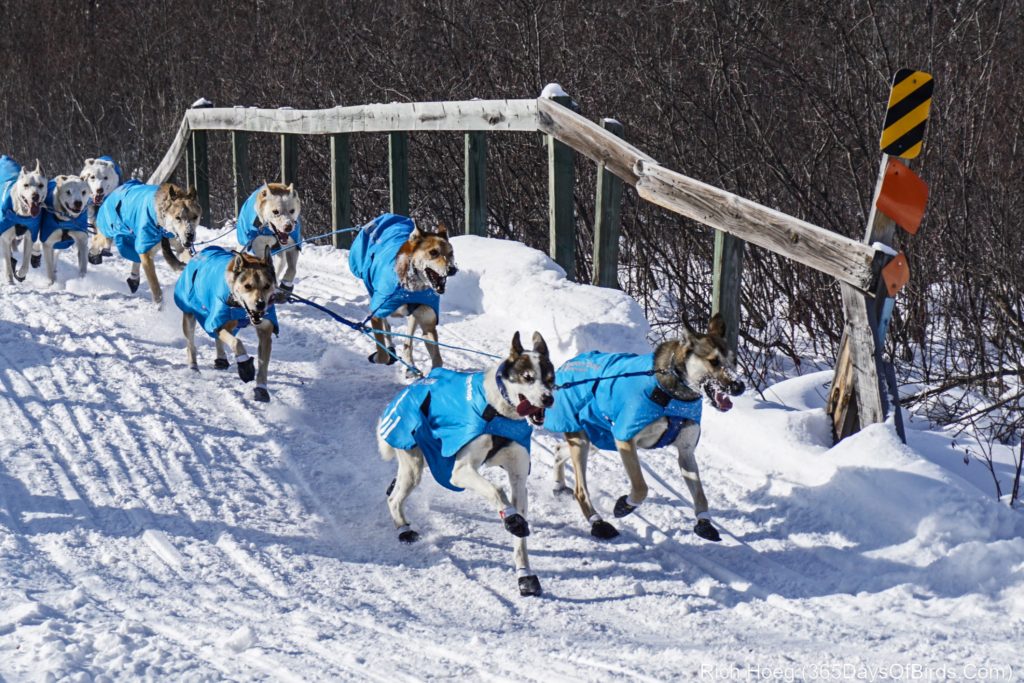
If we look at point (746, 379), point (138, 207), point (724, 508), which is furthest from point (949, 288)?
point (138, 207)

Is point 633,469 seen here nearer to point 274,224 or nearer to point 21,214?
point 274,224

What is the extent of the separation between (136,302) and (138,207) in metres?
0.86

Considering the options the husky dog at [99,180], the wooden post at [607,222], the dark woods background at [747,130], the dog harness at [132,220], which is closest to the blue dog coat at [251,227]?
the dog harness at [132,220]

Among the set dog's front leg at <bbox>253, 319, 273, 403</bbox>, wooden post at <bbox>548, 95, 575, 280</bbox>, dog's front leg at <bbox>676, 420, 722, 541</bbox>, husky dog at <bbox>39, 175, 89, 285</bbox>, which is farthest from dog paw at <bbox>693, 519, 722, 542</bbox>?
husky dog at <bbox>39, 175, 89, 285</bbox>

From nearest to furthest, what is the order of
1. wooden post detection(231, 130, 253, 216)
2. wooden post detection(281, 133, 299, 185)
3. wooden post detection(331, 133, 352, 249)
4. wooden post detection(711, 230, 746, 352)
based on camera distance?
wooden post detection(711, 230, 746, 352), wooden post detection(331, 133, 352, 249), wooden post detection(281, 133, 299, 185), wooden post detection(231, 130, 253, 216)

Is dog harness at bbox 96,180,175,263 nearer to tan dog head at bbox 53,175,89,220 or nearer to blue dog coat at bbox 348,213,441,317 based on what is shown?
tan dog head at bbox 53,175,89,220

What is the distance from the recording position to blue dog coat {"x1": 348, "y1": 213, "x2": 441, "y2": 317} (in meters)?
7.64

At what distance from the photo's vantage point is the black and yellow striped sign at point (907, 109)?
221 inches

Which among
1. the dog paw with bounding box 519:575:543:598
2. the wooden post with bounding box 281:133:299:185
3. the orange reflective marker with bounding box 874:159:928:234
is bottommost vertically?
the dog paw with bounding box 519:575:543:598

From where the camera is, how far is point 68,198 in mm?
10703

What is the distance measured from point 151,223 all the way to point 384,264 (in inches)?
116

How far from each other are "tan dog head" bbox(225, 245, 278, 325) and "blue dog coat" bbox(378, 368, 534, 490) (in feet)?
6.57

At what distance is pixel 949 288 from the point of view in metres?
7.64

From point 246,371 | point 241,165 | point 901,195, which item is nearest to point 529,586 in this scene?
point 901,195
